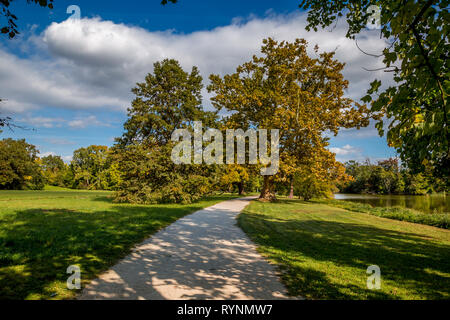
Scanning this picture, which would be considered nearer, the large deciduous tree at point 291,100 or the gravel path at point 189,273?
the gravel path at point 189,273

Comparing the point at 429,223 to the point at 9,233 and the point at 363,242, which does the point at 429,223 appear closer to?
the point at 363,242

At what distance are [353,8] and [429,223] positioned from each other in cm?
1336

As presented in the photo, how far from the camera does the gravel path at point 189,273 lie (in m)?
3.54

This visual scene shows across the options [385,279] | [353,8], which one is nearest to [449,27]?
[385,279]

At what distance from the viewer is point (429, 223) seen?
43.4ft

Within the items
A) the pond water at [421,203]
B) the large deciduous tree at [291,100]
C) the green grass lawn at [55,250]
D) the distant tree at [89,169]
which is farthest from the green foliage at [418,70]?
the distant tree at [89,169]

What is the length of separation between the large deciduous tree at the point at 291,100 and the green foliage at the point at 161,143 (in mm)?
3049

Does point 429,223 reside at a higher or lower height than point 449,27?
lower

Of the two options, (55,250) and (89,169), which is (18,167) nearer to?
(89,169)

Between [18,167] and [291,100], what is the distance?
5555 centimetres

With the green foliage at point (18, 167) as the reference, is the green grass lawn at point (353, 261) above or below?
below

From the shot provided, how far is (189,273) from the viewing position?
14.3 ft

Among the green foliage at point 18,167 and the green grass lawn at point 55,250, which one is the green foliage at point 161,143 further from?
the green foliage at point 18,167

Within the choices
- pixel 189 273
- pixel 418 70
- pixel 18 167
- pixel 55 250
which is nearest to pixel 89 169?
pixel 18 167
